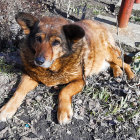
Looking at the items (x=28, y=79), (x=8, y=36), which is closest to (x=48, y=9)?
(x=8, y=36)

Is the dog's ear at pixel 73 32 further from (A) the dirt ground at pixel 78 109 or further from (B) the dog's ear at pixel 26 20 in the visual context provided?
(A) the dirt ground at pixel 78 109

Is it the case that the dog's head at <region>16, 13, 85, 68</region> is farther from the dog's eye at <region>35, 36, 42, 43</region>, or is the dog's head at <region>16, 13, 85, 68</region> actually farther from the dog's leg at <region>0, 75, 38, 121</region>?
the dog's leg at <region>0, 75, 38, 121</region>

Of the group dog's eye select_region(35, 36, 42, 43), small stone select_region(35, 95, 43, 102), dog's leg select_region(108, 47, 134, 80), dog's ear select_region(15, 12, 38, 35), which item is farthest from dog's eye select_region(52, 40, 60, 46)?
dog's leg select_region(108, 47, 134, 80)

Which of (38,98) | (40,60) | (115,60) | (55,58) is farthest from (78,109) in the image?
(115,60)

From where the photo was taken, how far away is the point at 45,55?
2678 millimetres

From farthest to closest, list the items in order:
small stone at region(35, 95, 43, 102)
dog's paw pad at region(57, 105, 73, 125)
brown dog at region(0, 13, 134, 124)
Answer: small stone at region(35, 95, 43, 102)
dog's paw pad at region(57, 105, 73, 125)
brown dog at region(0, 13, 134, 124)

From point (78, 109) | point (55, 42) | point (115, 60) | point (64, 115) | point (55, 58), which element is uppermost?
point (55, 42)

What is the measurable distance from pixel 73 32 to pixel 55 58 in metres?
0.49

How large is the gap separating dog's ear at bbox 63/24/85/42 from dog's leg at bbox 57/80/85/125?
82cm

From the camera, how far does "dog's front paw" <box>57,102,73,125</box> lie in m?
2.87

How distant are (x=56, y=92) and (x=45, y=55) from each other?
1.01 meters

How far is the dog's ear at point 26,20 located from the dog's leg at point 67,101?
120cm

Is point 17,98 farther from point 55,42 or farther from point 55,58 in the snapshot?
Answer: point 55,42

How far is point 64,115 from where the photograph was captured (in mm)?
2877
